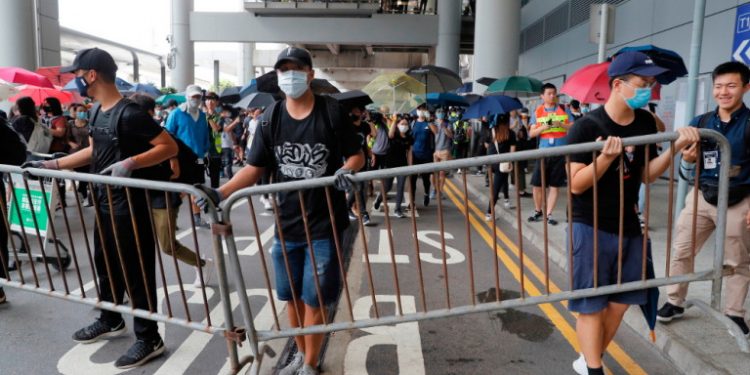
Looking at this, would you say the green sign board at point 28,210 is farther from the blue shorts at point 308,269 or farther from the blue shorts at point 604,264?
the blue shorts at point 604,264

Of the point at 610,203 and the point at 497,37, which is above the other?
the point at 497,37

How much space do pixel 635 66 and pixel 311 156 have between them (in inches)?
74.0

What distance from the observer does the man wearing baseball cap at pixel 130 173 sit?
381cm

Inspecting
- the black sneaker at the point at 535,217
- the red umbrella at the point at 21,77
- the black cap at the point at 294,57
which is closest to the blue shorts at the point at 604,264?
the black cap at the point at 294,57

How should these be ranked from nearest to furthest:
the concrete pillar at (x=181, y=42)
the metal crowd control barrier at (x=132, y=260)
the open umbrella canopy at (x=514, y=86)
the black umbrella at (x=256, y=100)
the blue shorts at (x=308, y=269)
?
the metal crowd control barrier at (x=132, y=260), the blue shorts at (x=308, y=269), the open umbrella canopy at (x=514, y=86), the black umbrella at (x=256, y=100), the concrete pillar at (x=181, y=42)

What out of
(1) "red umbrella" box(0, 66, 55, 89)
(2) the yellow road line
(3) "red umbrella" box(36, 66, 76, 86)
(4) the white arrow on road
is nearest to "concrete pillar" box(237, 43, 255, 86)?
(3) "red umbrella" box(36, 66, 76, 86)

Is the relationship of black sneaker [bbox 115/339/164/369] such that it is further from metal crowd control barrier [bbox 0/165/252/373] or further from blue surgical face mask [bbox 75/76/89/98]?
blue surgical face mask [bbox 75/76/89/98]

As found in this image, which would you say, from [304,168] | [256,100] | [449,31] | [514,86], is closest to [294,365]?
[304,168]

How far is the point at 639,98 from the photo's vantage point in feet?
9.82

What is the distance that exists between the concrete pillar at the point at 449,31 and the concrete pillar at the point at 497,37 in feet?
31.7

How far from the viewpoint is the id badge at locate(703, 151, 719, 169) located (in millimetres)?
3660

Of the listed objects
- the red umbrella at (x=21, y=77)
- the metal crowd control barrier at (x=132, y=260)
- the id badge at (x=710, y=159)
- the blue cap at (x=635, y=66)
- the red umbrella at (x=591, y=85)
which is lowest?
the metal crowd control barrier at (x=132, y=260)

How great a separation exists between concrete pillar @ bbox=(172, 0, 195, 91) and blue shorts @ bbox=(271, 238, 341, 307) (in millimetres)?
30458

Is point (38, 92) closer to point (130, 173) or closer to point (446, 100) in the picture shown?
point (130, 173)
